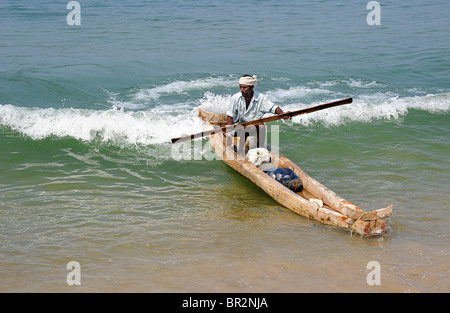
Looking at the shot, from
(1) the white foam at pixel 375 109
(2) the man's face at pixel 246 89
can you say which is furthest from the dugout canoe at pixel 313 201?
(1) the white foam at pixel 375 109

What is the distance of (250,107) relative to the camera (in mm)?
6988

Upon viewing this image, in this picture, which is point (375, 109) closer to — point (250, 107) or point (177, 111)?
point (177, 111)

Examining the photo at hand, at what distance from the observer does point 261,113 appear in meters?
7.08

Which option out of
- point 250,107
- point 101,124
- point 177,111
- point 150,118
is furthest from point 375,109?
point 101,124

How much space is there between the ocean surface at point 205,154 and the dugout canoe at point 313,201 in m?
0.12

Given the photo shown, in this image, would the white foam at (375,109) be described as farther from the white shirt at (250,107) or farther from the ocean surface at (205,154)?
the white shirt at (250,107)

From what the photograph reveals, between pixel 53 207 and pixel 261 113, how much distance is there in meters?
3.02

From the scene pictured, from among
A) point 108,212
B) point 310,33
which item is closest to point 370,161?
point 108,212

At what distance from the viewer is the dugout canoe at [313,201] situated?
5.20m

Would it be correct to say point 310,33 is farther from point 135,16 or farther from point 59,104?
point 59,104

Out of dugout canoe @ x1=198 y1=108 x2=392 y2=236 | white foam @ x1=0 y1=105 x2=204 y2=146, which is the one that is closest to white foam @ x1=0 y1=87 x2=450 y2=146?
white foam @ x1=0 y1=105 x2=204 y2=146

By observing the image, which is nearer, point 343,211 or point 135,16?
point 343,211

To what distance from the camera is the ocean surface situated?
4.77m

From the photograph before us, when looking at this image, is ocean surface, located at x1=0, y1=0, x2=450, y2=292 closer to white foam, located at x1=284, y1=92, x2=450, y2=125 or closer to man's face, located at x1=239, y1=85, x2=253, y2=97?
white foam, located at x1=284, y1=92, x2=450, y2=125
